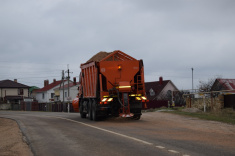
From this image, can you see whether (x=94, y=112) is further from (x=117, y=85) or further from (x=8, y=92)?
(x=8, y=92)

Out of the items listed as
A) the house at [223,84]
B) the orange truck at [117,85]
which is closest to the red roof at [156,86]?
the house at [223,84]

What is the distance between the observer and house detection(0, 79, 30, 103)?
87.3 metres

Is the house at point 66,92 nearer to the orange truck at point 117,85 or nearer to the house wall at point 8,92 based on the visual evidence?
the house wall at point 8,92

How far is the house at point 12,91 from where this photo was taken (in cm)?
8734

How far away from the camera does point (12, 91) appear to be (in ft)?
291

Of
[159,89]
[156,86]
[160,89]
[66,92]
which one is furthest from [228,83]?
[66,92]

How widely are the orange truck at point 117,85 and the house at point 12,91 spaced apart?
236 feet

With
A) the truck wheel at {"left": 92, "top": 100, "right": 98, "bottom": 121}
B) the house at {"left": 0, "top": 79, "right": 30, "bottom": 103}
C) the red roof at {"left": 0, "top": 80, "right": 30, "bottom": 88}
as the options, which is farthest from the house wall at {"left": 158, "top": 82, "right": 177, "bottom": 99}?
the truck wheel at {"left": 92, "top": 100, "right": 98, "bottom": 121}

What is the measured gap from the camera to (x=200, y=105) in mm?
28141

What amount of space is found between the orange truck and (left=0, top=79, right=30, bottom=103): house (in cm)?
7186

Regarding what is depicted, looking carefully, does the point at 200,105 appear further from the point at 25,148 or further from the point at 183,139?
the point at 25,148

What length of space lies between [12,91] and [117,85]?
75.8 metres

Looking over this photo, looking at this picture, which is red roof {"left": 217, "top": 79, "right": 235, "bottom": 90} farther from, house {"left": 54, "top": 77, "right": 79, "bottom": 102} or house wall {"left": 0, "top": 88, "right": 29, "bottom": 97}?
house wall {"left": 0, "top": 88, "right": 29, "bottom": 97}

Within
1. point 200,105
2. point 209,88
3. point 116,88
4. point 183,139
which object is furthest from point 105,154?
point 209,88
